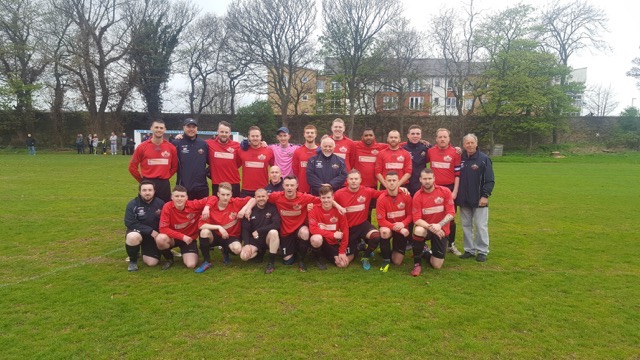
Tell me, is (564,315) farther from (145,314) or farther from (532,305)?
(145,314)

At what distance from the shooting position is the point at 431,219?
17.8ft

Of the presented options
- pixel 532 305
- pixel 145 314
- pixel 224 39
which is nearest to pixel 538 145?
pixel 224 39

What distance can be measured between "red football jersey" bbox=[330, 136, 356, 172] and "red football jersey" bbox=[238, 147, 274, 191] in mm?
1145

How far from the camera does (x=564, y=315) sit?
155 inches

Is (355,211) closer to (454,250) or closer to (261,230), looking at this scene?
(261,230)

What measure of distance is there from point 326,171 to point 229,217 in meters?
1.58

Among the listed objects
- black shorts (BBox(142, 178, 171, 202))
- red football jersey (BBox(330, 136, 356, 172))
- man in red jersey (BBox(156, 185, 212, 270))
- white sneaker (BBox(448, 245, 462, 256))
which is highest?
red football jersey (BBox(330, 136, 356, 172))

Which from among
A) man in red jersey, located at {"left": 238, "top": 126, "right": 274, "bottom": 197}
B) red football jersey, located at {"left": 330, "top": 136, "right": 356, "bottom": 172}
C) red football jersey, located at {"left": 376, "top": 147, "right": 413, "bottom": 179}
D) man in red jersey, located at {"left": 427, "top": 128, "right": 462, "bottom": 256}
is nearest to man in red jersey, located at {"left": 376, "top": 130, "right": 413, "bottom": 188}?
red football jersey, located at {"left": 376, "top": 147, "right": 413, "bottom": 179}

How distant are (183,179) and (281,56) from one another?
101ft

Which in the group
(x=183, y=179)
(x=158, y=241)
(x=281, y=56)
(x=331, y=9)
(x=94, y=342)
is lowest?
(x=94, y=342)

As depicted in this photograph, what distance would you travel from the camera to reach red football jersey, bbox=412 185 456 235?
5422 millimetres

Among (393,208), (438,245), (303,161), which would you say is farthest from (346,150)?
(438,245)

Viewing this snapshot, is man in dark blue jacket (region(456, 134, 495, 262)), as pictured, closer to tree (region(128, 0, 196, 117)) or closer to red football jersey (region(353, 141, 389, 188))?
red football jersey (region(353, 141, 389, 188))

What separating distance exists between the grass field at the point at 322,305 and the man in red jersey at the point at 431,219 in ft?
0.82
